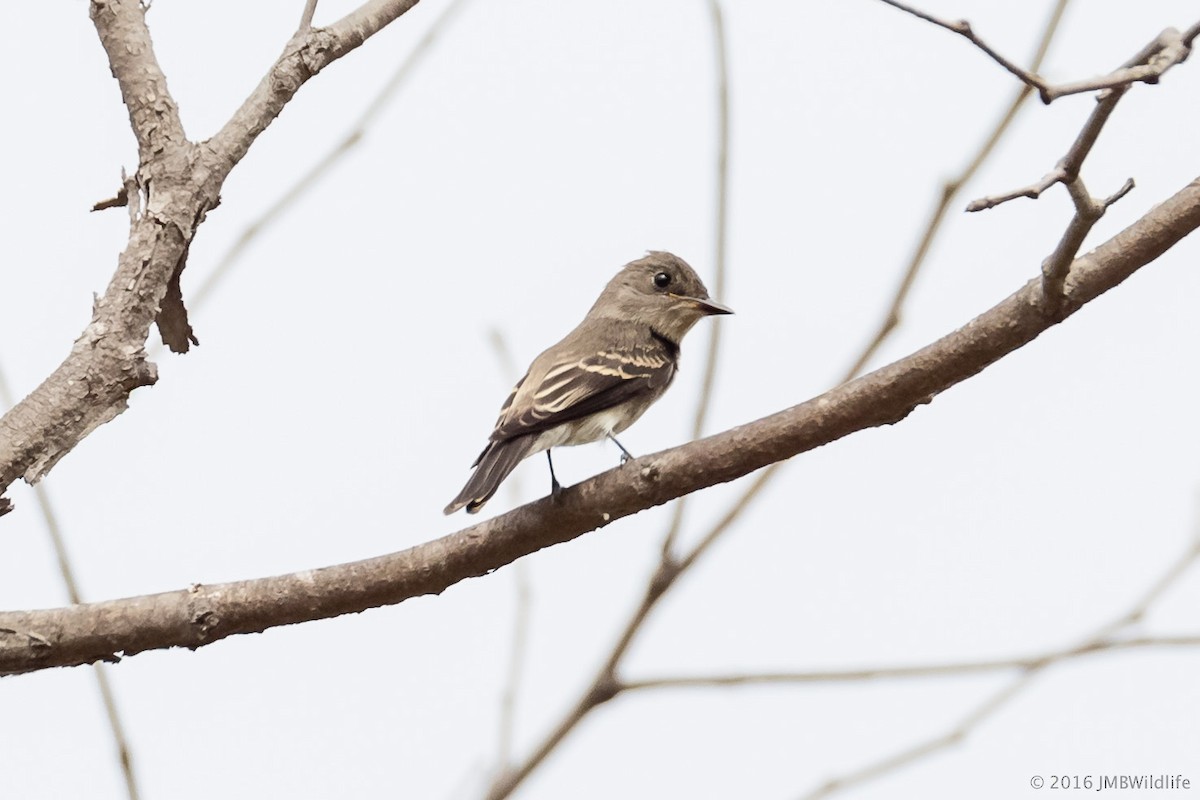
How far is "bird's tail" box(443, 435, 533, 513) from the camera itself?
14.2 ft

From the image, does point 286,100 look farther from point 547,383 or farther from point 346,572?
point 547,383

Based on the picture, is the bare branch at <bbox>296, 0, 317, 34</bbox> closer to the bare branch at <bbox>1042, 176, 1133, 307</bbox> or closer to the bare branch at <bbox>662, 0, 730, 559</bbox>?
the bare branch at <bbox>662, 0, 730, 559</bbox>

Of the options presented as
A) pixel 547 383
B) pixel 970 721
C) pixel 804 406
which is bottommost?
pixel 970 721

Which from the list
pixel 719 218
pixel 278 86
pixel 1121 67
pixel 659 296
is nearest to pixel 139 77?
pixel 278 86

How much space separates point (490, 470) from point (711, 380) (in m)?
1.07

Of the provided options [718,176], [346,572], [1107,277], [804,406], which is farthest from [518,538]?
[1107,277]

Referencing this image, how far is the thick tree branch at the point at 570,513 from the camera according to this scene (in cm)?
328

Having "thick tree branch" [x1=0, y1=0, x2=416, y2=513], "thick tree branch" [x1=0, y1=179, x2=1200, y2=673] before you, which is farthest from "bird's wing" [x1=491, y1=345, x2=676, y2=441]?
"thick tree branch" [x1=0, y1=0, x2=416, y2=513]

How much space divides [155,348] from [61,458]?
64 cm

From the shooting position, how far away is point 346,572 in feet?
11.8

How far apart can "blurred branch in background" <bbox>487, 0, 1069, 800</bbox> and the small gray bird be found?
0.48 m

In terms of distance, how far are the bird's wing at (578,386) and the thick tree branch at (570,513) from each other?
100 centimetres

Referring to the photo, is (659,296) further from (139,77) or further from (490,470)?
(139,77)

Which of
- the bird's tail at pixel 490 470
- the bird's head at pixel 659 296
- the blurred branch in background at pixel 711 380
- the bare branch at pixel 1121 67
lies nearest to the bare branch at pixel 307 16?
the blurred branch in background at pixel 711 380
